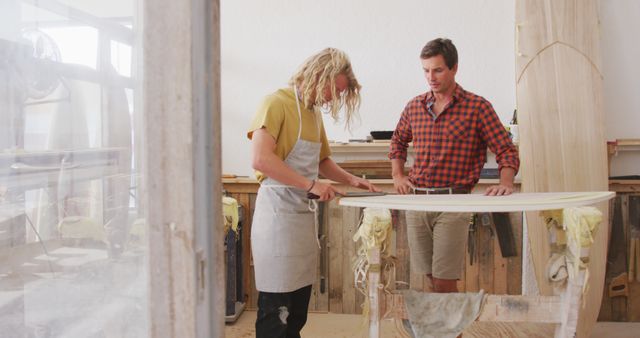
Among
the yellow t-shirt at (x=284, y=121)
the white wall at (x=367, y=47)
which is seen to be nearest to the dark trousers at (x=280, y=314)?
the yellow t-shirt at (x=284, y=121)

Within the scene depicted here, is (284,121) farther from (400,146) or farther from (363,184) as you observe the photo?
(400,146)

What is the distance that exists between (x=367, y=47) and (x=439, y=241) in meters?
1.92

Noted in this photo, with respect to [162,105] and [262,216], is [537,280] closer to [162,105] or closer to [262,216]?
[262,216]

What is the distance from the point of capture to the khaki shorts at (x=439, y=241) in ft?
8.98

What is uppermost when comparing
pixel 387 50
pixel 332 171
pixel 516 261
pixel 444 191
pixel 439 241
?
pixel 387 50

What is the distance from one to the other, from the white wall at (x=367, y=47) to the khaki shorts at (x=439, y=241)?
1450 mm

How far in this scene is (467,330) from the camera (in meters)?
3.53

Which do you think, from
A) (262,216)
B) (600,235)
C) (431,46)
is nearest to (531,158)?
(600,235)

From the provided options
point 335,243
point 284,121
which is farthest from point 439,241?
point 335,243

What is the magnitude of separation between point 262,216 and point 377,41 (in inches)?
87.7

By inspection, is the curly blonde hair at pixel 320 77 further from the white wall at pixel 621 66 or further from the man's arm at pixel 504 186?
the white wall at pixel 621 66

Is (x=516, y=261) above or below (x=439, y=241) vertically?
below

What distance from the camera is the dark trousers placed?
91.6 inches

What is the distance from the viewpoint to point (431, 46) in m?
2.74
